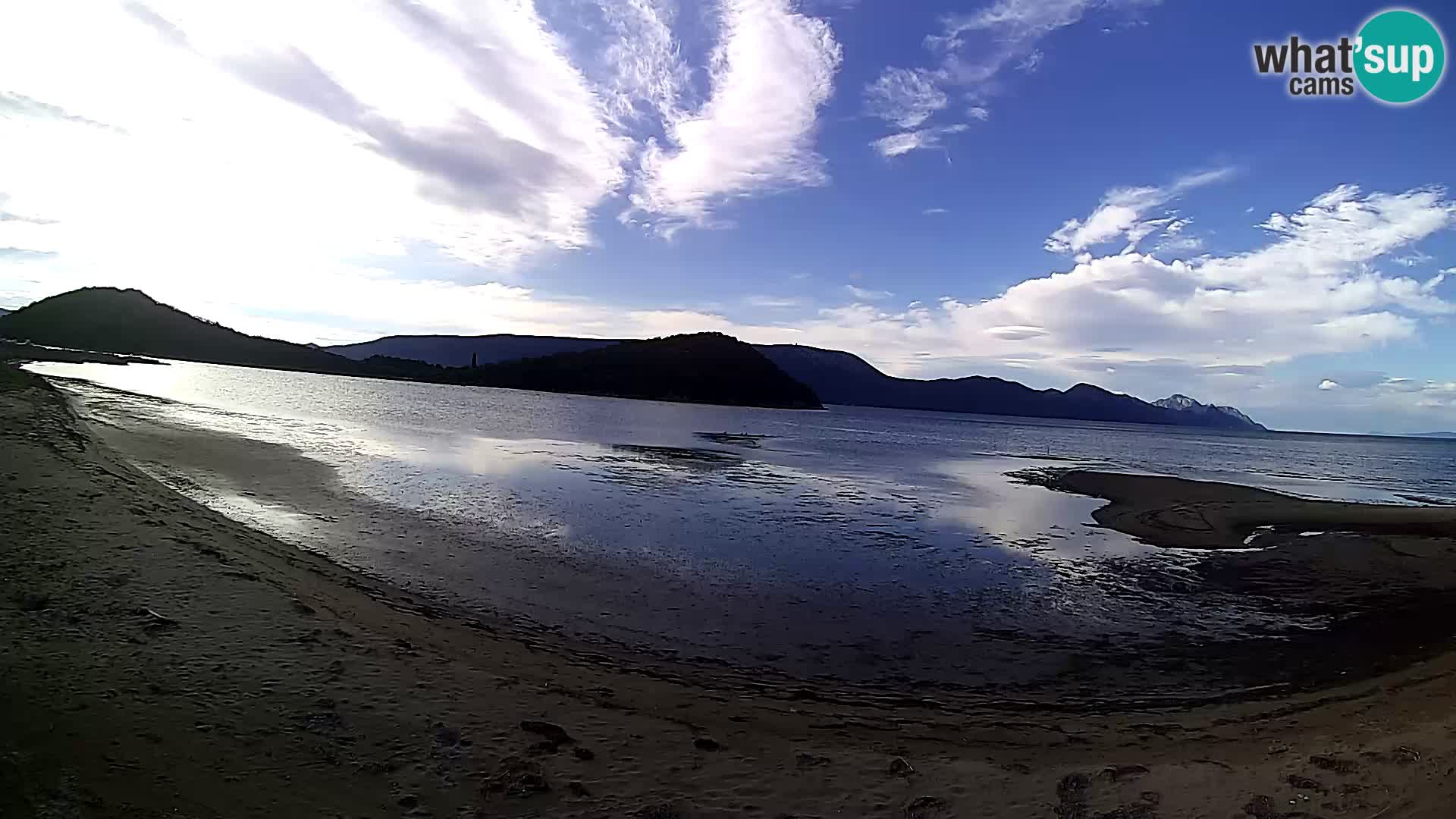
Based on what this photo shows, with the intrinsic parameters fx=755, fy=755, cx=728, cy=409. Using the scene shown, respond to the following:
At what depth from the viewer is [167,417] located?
34969 mm

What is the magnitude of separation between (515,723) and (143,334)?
19976 cm

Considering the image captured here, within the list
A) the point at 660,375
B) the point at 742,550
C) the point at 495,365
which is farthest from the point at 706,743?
the point at 495,365

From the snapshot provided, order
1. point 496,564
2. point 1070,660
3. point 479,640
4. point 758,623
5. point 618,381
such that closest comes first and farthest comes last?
point 479,640, point 1070,660, point 758,623, point 496,564, point 618,381

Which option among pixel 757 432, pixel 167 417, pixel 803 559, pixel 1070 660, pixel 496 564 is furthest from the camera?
pixel 757 432

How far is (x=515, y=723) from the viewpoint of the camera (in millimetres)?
6727

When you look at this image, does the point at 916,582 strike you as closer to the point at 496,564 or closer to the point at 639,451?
the point at 496,564

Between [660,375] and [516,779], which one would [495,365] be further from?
[516,779]

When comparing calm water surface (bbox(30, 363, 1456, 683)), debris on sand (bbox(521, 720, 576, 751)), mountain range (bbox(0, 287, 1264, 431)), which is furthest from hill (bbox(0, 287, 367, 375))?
debris on sand (bbox(521, 720, 576, 751))

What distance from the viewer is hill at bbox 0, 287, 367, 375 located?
150000 mm

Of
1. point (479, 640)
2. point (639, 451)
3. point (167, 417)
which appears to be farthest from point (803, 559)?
point (167, 417)

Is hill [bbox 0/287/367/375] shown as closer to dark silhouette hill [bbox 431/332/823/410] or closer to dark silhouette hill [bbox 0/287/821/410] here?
dark silhouette hill [bbox 0/287/821/410]

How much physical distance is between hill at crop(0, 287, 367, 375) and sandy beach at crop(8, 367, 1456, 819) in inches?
6955

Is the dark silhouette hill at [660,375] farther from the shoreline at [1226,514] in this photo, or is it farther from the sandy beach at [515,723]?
the sandy beach at [515,723]

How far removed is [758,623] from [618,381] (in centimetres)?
16361
